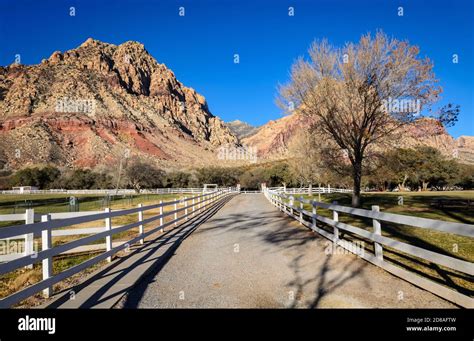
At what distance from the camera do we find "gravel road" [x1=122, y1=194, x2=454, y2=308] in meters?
4.51

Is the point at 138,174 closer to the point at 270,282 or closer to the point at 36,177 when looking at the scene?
the point at 36,177

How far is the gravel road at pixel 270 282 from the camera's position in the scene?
4.51 meters

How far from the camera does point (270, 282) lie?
547 cm

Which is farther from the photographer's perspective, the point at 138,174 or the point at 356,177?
the point at 138,174

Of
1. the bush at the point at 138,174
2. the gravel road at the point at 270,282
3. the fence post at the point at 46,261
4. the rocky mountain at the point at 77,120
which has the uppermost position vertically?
the rocky mountain at the point at 77,120

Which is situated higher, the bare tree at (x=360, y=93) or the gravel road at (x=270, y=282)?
the bare tree at (x=360, y=93)

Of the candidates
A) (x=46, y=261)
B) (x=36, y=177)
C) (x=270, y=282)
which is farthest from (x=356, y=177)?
(x=36, y=177)

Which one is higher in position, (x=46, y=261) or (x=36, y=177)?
(x=36, y=177)

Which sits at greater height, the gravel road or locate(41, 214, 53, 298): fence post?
locate(41, 214, 53, 298): fence post

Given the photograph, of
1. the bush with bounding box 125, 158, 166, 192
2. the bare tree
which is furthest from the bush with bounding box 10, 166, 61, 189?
the bare tree

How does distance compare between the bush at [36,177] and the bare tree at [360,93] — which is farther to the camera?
the bush at [36,177]

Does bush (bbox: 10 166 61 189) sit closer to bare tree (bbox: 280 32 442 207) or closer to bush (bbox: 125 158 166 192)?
bush (bbox: 125 158 166 192)

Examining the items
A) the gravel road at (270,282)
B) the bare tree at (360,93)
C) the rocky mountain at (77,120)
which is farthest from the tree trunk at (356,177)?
the rocky mountain at (77,120)

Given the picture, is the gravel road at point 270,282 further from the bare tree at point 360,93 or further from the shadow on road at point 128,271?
the bare tree at point 360,93
